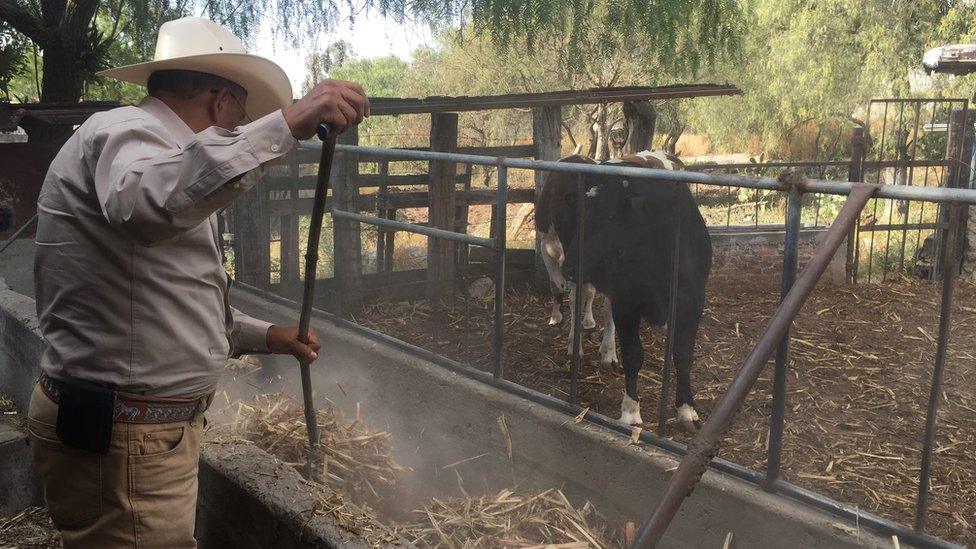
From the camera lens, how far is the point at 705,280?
15.0 feet

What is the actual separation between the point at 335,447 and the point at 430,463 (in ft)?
3.04

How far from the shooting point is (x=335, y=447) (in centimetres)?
391

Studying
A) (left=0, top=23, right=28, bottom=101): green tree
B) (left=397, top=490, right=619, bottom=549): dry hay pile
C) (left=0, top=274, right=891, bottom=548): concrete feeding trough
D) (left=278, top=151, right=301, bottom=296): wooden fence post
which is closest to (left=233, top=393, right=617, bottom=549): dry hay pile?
(left=397, top=490, right=619, bottom=549): dry hay pile

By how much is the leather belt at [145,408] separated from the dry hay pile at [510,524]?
1464 millimetres

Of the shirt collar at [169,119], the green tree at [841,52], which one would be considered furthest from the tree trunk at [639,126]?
the green tree at [841,52]

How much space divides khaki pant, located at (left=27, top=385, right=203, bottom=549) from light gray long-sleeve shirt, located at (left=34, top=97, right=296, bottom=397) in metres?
0.14

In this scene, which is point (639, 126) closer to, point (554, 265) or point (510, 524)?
point (554, 265)

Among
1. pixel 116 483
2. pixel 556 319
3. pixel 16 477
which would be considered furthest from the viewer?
pixel 556 319

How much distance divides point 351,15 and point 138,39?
167cm

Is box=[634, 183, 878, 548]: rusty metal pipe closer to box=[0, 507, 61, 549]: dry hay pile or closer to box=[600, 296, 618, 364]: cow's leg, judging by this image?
box=[0, 507, 61, 549]: dry hay pile

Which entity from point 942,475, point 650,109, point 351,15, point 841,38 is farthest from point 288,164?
point 841,38

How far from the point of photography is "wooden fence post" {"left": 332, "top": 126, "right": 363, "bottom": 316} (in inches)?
228

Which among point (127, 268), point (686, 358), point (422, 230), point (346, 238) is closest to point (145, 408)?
point (127, 268)

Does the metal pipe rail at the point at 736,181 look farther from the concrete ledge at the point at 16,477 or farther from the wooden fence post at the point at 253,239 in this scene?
the concrete ledge at the point at 16,477
